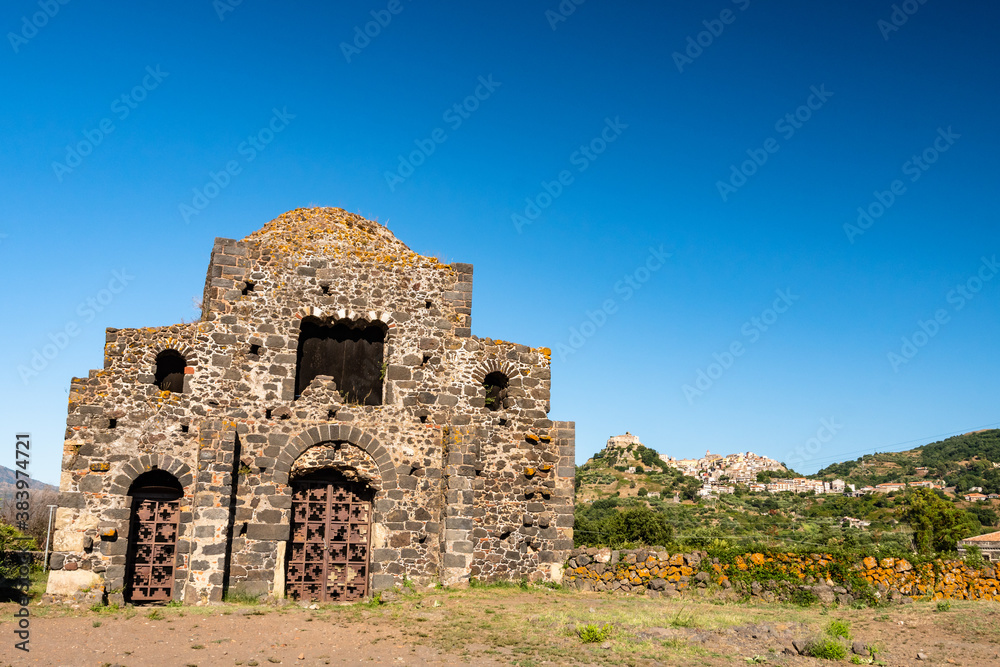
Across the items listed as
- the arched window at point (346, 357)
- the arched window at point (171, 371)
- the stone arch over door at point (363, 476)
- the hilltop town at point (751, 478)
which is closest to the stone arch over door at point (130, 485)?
the arched window at point (171, 371)

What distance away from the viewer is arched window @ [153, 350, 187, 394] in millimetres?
16641

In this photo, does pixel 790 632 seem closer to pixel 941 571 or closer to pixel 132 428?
pixel 941 571

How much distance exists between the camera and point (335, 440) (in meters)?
16.8

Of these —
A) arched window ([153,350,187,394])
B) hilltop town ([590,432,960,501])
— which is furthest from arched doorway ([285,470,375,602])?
hilltop town ([590,432,960,501])

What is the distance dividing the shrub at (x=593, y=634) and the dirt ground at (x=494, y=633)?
6 centimetres

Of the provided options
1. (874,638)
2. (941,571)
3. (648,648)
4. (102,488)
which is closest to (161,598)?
(102,488)

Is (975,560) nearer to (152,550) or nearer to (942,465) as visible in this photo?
(152,550)

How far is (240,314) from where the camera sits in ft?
55.9

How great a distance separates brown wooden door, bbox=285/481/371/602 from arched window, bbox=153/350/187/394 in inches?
144

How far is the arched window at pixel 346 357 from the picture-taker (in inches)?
689

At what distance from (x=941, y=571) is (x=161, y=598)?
18.1 meters

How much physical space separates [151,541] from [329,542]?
380 cm

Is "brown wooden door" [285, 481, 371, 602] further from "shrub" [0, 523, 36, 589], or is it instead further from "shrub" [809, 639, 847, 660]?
"shrub" [809, 639, 847, 660]

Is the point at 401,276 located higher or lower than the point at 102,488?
higher
